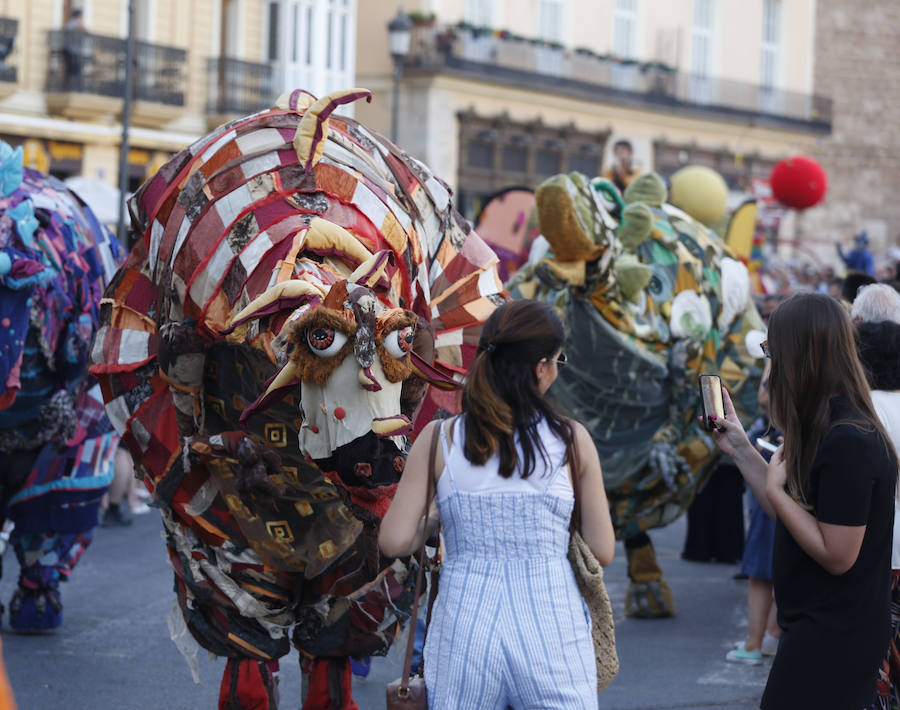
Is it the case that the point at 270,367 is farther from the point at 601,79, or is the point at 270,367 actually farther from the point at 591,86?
the point at 601,79

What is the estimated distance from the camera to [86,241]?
806cm

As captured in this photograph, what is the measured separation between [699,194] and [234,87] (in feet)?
59.9

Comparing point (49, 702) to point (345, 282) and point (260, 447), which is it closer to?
point (260, 447)

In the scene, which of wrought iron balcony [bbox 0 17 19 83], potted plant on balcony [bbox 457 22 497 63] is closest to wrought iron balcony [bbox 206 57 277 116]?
wrought iron balcony [bbox 0 17 19 83]

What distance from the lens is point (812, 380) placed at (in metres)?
4.15

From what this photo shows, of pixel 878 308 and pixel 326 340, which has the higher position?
pixel 878 308

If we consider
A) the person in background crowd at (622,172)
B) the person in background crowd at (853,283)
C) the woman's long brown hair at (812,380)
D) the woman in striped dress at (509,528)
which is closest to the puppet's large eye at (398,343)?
the woman in striped dress at (509,528)

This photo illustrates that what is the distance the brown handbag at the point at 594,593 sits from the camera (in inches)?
152

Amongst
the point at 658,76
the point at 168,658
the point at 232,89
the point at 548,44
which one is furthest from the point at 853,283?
the point at 658,76

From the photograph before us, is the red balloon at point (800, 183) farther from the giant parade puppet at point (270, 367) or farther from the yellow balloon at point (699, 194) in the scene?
the giant parade puppet at point (270, 367)

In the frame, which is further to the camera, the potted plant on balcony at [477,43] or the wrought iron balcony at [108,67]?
the potted plant on balcony at [477,43]

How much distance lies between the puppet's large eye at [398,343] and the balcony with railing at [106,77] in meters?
19.7

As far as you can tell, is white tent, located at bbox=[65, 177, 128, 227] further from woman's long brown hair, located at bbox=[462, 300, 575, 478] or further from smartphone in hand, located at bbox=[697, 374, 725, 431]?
woman's long brown hair, located at bbox=[462, 300, 575, 478]

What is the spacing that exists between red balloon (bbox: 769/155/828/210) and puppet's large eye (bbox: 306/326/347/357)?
10.5m
